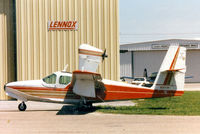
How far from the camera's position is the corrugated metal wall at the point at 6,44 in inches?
766

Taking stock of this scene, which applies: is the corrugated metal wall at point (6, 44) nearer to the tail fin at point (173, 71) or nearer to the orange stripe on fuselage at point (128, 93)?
the orange stripe on fuselage at point (128, 93)

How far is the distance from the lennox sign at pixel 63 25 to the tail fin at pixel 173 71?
24.3 feet

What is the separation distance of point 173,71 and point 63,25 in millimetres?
8497

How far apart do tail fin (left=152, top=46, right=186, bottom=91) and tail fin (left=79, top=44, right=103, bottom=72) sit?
3288mm

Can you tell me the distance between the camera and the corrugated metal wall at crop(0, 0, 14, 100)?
766 inches

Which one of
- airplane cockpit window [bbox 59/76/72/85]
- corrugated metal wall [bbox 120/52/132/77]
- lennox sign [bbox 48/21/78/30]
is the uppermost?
lennox sign [bbox 48/21/78/30]

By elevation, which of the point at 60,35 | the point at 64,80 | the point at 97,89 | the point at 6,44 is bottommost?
the point at 97,89

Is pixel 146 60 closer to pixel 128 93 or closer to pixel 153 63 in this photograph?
pixel 153 63

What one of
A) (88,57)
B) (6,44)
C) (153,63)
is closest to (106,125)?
(88,57)

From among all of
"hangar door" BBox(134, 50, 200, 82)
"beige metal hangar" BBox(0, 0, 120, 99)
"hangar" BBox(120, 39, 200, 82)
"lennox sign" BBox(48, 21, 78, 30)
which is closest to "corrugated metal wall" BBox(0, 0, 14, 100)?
"beige metal hangar" BBox(0, 0, 120, 99)

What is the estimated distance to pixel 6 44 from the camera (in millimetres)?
19625

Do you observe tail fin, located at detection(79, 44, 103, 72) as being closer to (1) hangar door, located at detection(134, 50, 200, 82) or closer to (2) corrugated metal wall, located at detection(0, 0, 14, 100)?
(2) corrugated metal wall, located at detection(0, 0, 14, 100)

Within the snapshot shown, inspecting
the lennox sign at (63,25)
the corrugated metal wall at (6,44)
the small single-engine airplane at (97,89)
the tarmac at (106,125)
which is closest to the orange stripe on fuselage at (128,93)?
the small single-engine airplane at (97,89)

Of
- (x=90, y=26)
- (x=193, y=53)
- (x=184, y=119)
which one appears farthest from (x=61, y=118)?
(x=193, y=53)
